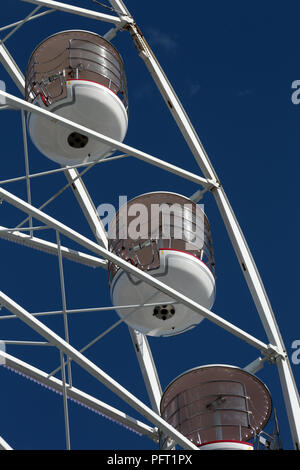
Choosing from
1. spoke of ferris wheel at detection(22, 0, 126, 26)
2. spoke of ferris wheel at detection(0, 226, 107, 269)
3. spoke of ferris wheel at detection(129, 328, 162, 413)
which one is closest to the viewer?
spoke of ferris wheel at detection(0, 226, 107, 269)

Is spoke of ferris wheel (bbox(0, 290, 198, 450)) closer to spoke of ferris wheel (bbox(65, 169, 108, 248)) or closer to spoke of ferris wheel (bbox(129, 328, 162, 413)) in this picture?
spoke of ferris wheel (bbox(129, 328, 162, 413))

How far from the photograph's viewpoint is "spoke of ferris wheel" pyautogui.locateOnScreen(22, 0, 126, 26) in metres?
21.0

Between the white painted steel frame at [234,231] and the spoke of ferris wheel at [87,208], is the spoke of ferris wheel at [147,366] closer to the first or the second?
the spoke of ferris wheel at [87,208]

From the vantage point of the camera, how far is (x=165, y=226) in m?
20.0

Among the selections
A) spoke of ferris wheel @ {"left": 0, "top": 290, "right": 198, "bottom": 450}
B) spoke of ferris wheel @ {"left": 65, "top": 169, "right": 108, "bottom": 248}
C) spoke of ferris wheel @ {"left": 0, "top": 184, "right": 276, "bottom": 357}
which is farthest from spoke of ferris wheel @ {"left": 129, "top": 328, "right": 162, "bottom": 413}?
spoke of ferris wheel @ {"left": 0, "top": 290, "right": 198, "bottom": 450}

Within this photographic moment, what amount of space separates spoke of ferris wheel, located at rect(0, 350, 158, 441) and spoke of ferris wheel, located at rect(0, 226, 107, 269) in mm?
2262

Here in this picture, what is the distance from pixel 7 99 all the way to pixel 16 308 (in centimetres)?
332

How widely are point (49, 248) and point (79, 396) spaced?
295 centimetres

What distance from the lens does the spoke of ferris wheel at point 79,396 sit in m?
19.1

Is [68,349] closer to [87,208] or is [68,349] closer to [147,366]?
[147,366]

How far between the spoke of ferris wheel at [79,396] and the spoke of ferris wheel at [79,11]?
609 centimetres

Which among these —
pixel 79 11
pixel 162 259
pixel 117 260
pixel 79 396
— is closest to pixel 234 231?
pixel 162 259

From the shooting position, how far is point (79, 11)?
21.3 m
